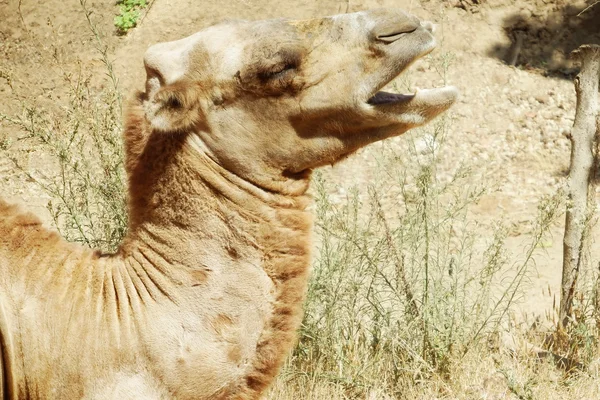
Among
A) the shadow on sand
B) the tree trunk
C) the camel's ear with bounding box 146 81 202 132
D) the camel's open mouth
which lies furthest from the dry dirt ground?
the camel's ear with bounding box 146 81 202 132

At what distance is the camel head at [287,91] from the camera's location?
3.33 metres

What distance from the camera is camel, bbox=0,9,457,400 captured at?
3145 mm

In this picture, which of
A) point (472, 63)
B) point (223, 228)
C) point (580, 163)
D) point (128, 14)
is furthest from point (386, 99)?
point (472, 63)

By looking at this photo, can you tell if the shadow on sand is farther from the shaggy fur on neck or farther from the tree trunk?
the shaggy fur on neck

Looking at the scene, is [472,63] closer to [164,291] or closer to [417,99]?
[417,99]

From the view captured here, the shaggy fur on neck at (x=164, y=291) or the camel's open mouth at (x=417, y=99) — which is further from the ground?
the camel's open mouth at (x=417, y=99)

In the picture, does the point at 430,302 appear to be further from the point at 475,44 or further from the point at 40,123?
the point at 475,44

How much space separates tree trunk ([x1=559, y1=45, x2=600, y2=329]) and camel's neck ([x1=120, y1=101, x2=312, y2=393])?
329 centimetres

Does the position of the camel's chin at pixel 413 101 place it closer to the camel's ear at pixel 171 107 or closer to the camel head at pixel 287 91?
the camel head at pixel 287 91

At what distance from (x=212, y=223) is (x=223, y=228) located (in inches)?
1.9

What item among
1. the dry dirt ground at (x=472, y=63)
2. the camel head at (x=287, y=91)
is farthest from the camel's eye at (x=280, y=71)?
the dry dirt ground at (x=472, y=63)

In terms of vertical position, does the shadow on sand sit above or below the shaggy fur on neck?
above

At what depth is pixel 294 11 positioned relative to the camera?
1337 cm

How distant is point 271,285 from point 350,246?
82.2 inches
